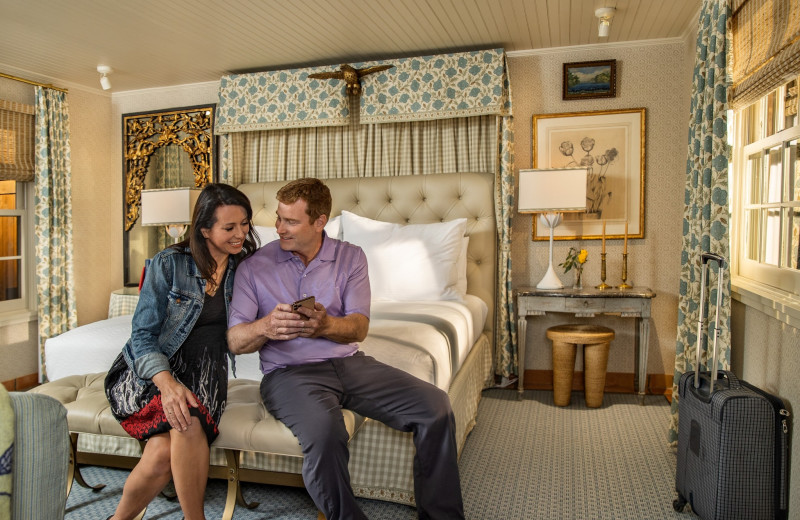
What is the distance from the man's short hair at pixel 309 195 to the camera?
7.34 ft

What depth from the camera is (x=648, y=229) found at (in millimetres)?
3996

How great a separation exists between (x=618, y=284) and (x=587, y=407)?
862 millimetres

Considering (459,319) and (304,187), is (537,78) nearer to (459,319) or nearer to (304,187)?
(459,319)

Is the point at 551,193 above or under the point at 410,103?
under

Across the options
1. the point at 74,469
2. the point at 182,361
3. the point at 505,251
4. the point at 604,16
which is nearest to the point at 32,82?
the point at 74,469

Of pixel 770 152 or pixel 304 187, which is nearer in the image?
pixel 304 187

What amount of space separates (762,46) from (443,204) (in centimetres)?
214

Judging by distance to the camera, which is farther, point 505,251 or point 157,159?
point 157,159

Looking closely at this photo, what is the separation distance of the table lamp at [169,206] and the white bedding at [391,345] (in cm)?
151

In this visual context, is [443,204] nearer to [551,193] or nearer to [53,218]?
[551,193]

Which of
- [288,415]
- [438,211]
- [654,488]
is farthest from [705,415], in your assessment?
[438,211]

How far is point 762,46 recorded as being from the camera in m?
2.29

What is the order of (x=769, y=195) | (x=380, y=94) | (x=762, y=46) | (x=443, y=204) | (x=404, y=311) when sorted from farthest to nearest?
(x=380, y=94) → (x=443, y=204) → (x=404, y=311) → (x=769, y=195) → (x=762, y=46)

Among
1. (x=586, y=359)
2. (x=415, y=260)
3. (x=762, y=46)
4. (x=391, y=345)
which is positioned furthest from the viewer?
(x=586, y=359)
